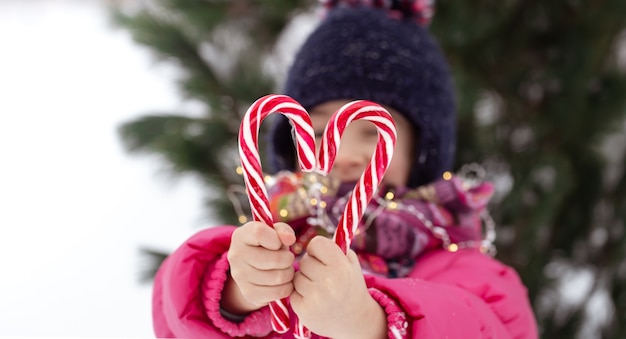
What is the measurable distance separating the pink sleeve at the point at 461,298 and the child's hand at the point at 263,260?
0.13 metres

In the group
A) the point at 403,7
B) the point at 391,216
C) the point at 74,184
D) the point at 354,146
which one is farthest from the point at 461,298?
the point at 74,184

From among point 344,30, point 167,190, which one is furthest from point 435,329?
point 167,190

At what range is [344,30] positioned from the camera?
3.26 ft

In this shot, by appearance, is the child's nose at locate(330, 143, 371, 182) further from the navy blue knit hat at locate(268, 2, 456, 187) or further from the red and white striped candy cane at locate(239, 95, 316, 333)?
the red and white striped candy cane at locate(239, 95, 316, 333)

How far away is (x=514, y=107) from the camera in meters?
1.20

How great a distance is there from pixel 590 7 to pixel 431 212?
1.65 ft

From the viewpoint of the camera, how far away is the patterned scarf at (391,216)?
0.88 metres

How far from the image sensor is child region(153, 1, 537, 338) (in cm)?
59

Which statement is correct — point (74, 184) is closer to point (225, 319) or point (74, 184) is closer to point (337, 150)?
point (225, 319)

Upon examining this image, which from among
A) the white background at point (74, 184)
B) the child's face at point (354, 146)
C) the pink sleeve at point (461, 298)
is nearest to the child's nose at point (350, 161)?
the child's face at point (354, 146)

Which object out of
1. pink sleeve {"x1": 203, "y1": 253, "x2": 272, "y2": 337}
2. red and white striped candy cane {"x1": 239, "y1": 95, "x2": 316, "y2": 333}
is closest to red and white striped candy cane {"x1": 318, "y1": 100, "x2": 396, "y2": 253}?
red and white striped candy cane {"x1": 239, "y1": 95, "x2": 316, "y2": 333}

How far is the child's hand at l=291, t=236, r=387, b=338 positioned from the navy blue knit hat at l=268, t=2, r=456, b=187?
1.33 ft

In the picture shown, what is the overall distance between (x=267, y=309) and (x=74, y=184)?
133cm

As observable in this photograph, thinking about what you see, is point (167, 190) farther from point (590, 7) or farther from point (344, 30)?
point (590, 7)
